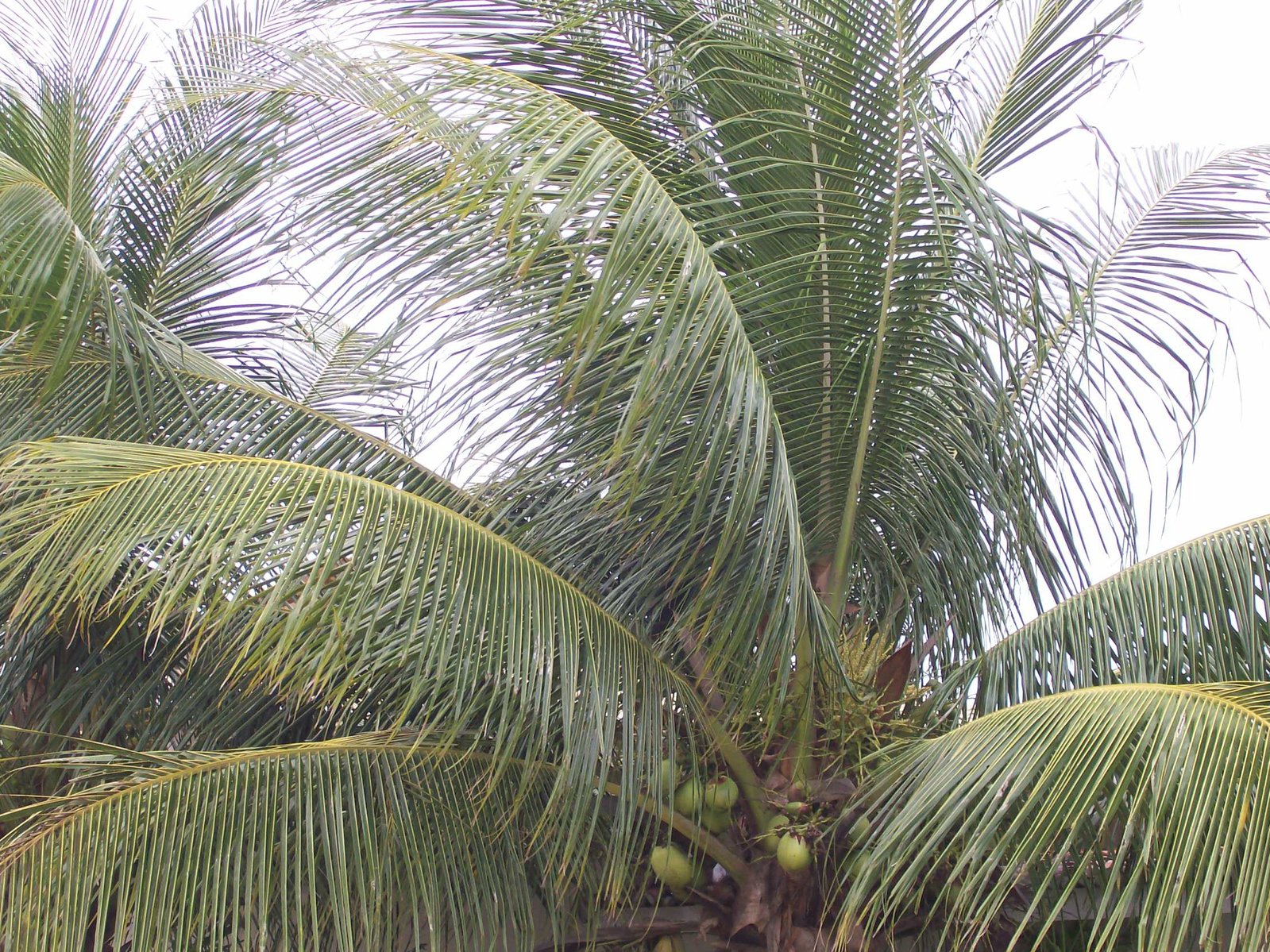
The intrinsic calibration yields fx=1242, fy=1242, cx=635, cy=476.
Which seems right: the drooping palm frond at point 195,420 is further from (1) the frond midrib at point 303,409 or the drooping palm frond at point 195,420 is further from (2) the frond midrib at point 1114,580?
(2) the frond midrib at point 1114,580

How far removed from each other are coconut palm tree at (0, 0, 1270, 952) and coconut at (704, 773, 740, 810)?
25 mm

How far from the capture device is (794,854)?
2977 millimetres

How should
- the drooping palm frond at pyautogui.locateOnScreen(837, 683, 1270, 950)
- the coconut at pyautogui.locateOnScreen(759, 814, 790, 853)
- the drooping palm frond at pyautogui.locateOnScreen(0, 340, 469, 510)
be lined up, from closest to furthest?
the drooping palm frond at pyautogui.locateOnScreen(837, 683, 1270, 950) → the coconut at pyautogui.locateOnScreen(759, 814, 790, 853) → the drooping palm frond at pyautogui.locateOnScreen(0, 340, 469, 510)

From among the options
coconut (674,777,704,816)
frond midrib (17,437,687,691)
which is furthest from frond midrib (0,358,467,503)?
coconut (674,777,704,816)

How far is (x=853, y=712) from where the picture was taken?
321 cm

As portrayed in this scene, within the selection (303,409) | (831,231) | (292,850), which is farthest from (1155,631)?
(303,409)

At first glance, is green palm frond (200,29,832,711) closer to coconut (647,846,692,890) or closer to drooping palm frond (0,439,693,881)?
drooping palm frond (0,439,693,881)

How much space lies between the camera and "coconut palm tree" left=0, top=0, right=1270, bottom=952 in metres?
2.53

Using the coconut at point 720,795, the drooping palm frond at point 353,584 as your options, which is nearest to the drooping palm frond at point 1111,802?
the coconut at point 720,795

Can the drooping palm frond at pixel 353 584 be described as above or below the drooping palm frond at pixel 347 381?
below

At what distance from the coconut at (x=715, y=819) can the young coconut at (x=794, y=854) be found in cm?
21

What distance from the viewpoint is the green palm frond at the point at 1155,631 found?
10.2 feet

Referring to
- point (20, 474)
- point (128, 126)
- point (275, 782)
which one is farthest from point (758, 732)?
point (128, 126)

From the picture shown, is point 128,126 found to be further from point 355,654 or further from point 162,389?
point 355,654
